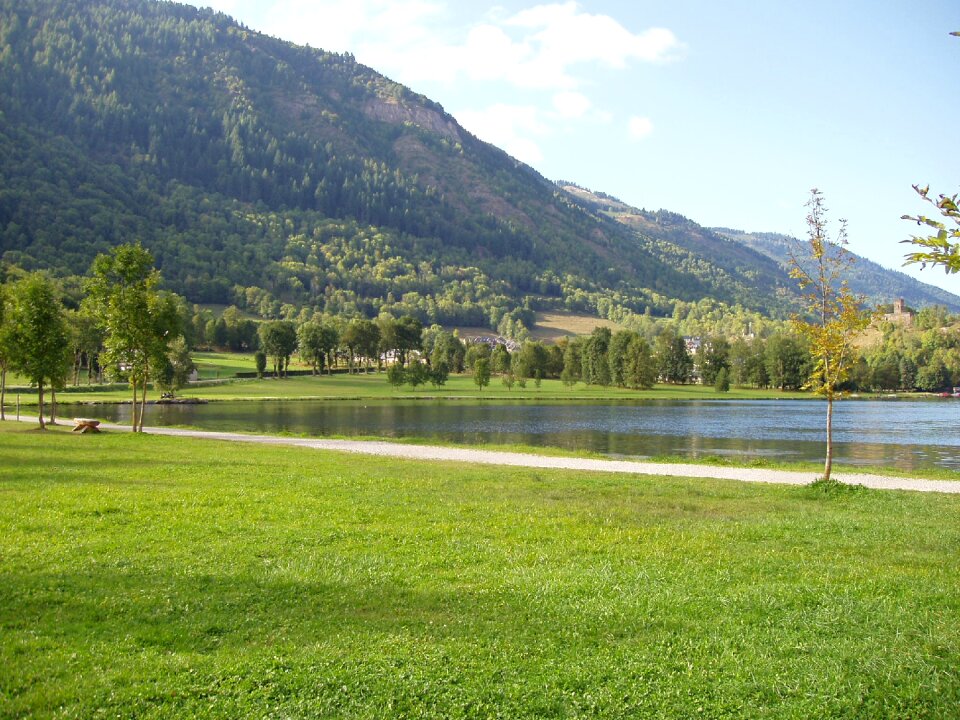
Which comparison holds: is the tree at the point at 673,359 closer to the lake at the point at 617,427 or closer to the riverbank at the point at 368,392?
the riverbank at the point at 368,392

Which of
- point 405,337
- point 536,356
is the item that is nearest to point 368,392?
point 405,337

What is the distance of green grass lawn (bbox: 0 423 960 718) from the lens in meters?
6.46

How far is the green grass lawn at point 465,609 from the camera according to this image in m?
6.46

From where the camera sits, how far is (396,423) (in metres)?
62.8

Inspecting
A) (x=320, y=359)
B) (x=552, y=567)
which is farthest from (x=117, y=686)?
(x=320, y=359)

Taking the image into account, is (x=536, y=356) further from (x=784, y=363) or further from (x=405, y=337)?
(x=784, y=363)

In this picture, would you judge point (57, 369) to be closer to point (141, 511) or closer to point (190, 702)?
point (141, 511)

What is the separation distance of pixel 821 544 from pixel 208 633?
9.48 metres

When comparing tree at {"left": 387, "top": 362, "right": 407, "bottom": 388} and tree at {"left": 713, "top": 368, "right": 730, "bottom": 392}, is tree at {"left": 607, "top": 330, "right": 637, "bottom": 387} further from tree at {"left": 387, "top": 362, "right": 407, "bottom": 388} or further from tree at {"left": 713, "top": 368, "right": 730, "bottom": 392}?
tree at {"left": 387, "top": 362, "right": 407, "bottom": 388}

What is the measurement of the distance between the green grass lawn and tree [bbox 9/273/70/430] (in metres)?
24.9

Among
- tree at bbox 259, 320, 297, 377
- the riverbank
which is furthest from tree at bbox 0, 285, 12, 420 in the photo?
tree at bbox 259, 320, 297, 377

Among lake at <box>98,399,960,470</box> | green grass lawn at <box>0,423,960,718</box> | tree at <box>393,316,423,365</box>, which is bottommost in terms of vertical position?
lake at <box>98,399,960,470</box>

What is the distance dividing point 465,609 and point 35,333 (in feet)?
117

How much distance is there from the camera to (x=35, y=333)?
36.4 m
